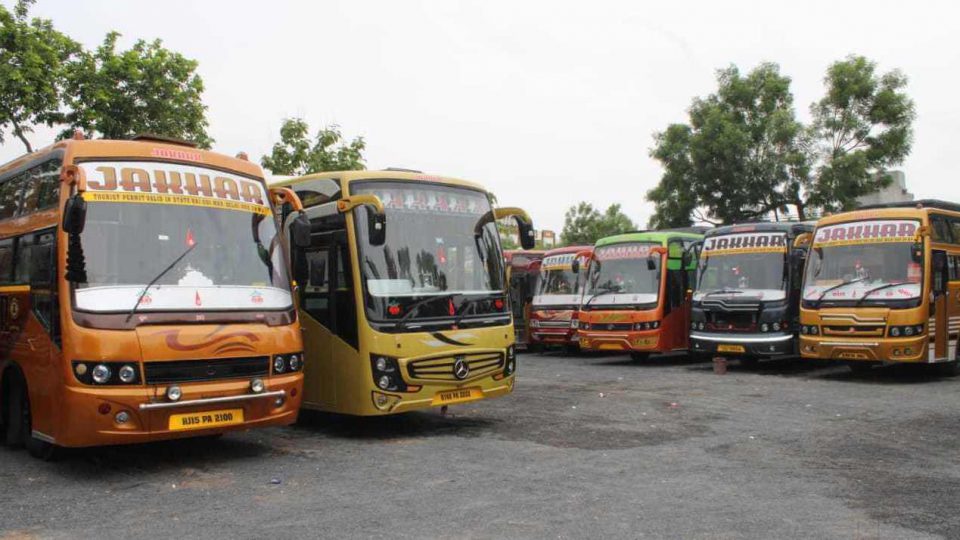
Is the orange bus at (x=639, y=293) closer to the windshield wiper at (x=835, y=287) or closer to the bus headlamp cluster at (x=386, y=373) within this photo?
the windshield wiper at (x=835, y=287)

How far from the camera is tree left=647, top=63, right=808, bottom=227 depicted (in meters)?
27.6

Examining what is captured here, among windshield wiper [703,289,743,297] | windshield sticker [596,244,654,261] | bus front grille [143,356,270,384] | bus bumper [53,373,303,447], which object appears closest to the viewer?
bus bumper [53,373,303,447]

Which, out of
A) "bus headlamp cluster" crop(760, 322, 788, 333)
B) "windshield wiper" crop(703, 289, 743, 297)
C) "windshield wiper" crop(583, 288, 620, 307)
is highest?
"windshield wiper" crop(703, 289, 743, 297)

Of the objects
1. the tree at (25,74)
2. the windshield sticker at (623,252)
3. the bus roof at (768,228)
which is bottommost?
the windshield sticker at (623,252)

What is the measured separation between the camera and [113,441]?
734 centimetres

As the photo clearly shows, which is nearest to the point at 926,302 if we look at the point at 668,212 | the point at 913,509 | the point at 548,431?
the point at 548,431

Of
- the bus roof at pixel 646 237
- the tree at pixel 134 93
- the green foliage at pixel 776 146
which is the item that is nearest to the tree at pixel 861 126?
the green foliage at pixel 776 146

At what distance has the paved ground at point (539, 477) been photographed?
5988mm

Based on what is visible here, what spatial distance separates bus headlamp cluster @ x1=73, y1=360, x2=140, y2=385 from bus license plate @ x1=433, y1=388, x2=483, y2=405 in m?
3.41

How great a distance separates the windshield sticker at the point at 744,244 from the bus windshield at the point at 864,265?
1.16m

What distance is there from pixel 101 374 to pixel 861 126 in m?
25.9

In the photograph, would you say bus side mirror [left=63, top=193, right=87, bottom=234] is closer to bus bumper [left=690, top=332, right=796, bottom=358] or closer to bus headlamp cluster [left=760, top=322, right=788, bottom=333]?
bus bumper [left=690, top=332, right=796, bottom=358]

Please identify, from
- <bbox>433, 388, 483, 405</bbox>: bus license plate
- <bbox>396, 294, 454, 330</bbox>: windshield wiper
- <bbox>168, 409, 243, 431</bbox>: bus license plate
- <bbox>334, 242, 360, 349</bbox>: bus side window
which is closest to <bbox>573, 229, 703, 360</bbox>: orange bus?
<bbox>433, 388, 483, 405</bbox>: bus license plate

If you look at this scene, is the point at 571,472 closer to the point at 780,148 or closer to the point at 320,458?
the point at 320,458
